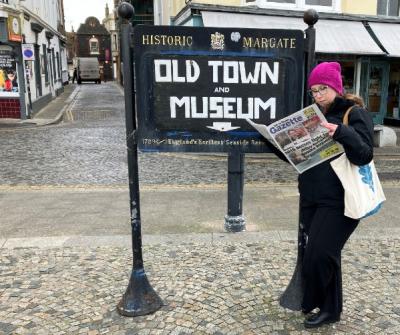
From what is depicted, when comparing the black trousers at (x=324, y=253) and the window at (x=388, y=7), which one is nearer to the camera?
the black trousers at (x=324, y=253)

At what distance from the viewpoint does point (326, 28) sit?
11.4m

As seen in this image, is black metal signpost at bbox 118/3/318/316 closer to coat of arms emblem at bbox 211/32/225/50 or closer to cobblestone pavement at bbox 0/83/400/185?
coat of arms emblem at bbox 211/32/225/50

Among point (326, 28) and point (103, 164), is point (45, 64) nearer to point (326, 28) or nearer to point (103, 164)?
point (103, 164)

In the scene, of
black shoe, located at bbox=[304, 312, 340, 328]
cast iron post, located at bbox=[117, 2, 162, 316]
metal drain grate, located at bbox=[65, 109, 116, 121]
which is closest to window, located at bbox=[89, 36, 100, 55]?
metal drain grate, located at bbox=[65, 109, 116, 121]

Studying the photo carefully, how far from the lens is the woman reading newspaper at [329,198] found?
256cm

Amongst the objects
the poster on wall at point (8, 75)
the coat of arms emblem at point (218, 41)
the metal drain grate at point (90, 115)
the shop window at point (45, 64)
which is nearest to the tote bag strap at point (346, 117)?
the coat of arms emblem at point (218, 41)

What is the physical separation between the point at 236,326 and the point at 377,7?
475 inches

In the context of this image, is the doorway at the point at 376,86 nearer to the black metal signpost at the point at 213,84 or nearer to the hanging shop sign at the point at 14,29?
the hanging shop sign at the point at 14,29

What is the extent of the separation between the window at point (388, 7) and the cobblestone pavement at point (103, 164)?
5342 mm

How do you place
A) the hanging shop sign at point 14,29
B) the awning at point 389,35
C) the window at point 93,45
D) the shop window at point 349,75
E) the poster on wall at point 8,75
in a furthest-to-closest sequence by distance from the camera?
the window at point 93,45 < the poster on wall at point 8,75 < the hanging shop sign at point 14,29 < the shop window at point 349,75 < the awning at point 389,35

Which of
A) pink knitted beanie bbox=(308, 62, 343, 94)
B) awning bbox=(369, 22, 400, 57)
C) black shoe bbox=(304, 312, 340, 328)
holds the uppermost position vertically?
awning bbox=(369, 22, 400, 57)

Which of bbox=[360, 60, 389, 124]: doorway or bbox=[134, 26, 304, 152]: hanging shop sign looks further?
bbox=[360, 60, 389, 124]: doorway

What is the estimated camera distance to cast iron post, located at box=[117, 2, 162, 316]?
2920 mm

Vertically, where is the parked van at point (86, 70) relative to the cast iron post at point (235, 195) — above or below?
above
